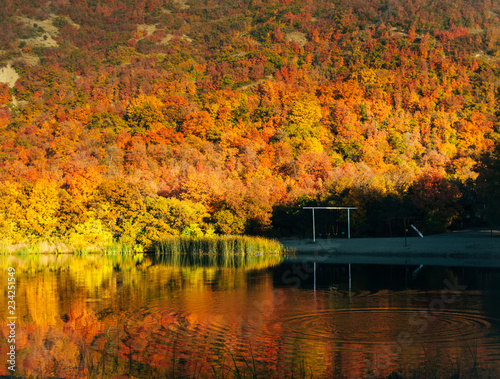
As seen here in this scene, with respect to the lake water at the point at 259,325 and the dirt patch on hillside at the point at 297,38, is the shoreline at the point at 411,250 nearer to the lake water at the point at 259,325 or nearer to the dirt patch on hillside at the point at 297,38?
the lake water at the point at 259,325

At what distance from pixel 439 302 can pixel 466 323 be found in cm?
308

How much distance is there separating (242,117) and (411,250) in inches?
2212

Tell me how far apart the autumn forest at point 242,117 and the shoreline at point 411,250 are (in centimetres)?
280

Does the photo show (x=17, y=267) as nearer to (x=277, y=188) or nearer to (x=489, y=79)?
(x=277, y=188)

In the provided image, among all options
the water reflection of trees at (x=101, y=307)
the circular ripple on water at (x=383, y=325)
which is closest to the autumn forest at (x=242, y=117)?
the water reflection of trees at (x=101, y=307)

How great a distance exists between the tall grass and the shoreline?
1.92 metres

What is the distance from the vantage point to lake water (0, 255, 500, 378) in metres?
9.98

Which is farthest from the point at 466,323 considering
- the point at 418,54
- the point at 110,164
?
the point at 418,54

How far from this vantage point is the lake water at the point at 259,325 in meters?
9.98

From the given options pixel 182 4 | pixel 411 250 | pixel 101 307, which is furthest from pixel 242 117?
pixel 182 4

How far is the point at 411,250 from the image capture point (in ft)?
107

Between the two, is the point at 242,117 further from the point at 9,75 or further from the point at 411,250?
the point at 411,250

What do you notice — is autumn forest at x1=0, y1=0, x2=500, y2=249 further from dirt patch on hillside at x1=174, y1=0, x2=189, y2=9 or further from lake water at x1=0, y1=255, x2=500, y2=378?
lake water at x1=0, y1=255, x2=500, y2=378

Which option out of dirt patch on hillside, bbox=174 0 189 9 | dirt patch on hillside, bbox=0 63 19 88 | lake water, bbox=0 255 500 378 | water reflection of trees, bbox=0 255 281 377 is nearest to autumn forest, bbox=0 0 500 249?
dirt patch on hillside, bbox=0 63 19 88
